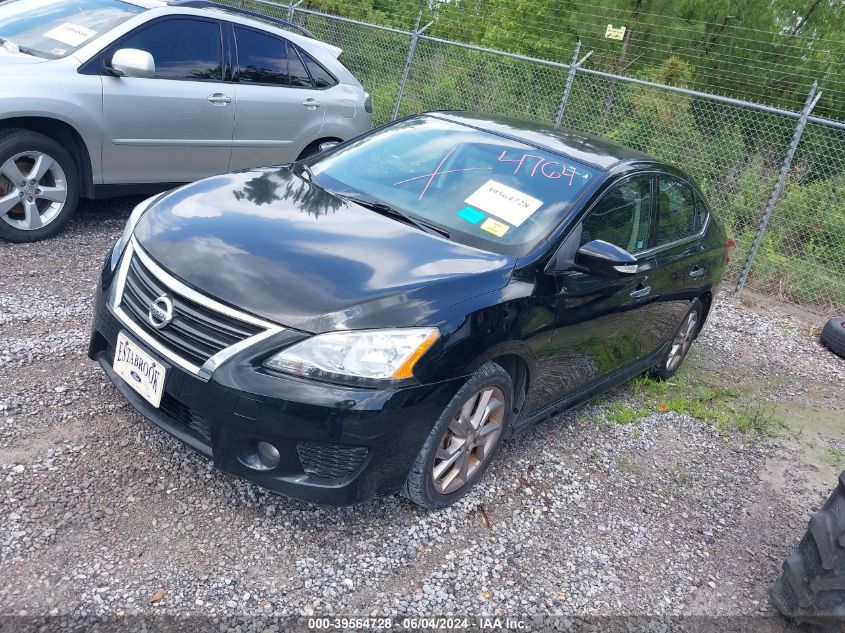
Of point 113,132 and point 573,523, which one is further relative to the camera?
point 113,132

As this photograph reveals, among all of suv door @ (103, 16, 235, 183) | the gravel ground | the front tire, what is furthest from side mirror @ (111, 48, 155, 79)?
the front tire

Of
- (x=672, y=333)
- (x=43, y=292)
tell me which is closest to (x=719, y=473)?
(x=672, y=333)

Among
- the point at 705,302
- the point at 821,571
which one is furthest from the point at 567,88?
the point at 821,571

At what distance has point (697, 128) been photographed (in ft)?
29.8

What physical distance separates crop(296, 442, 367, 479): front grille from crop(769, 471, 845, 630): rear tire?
1.85 meters

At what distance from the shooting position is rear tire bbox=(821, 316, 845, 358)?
6.76 m

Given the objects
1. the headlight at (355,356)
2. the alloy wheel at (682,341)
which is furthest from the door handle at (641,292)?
the headlight at (355,356)

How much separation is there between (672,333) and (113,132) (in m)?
4.20

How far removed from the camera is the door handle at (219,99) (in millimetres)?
5895

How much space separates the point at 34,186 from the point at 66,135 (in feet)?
1.39

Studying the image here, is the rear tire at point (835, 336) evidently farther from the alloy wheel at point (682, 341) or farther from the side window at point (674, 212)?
the side window at point (674, 212)

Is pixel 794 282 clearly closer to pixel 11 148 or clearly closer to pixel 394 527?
pixel 394 527

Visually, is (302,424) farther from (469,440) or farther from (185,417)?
(469,440)

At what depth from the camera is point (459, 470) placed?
3320 millimetres
